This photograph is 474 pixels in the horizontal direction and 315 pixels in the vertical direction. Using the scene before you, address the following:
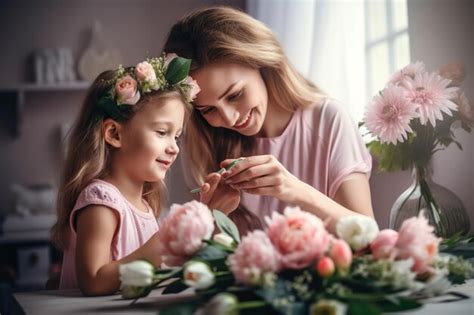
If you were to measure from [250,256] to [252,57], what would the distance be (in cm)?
83

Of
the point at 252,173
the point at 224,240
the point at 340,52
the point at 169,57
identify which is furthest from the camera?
the point at 340,52

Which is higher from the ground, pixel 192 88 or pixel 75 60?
pixel 75 60

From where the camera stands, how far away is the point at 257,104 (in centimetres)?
153

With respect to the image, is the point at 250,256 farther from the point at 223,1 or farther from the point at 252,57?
the point at 223,1

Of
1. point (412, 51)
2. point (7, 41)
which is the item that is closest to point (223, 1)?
point (7, 41)

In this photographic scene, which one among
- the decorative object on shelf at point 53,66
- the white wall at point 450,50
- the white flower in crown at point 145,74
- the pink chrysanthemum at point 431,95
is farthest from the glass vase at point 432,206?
the decorative object on shelf at point 53,66

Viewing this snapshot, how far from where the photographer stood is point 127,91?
129cm

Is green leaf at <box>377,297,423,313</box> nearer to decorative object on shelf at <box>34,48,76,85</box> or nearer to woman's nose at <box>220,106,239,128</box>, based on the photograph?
woman's nose at <box>220,106,239,128</box>

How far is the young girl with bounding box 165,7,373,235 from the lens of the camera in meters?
1.28

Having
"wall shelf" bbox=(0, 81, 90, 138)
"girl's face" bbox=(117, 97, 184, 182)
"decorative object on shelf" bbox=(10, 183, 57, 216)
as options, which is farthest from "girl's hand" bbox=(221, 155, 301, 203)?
"wall shelf" bbox=(0, 81, 90, 138)

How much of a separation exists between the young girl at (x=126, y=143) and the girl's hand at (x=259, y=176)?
0.55 feet

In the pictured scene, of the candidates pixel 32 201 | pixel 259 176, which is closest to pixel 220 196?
pixel 259 176

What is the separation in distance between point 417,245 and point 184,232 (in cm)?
28

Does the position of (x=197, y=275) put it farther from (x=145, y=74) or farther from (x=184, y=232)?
(x=145, y=74)
